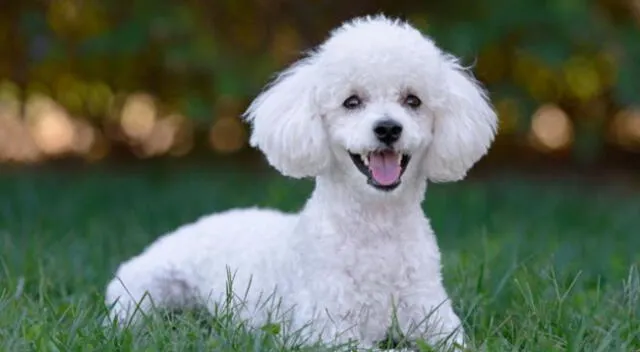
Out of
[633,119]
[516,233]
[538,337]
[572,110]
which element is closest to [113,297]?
[538,337]

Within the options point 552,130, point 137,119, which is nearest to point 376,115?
point 137,119

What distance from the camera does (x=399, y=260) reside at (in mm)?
3926

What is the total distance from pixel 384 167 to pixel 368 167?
0.18 feet

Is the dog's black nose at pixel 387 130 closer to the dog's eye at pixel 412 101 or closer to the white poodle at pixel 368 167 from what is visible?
the white poodle at pixel 368 167

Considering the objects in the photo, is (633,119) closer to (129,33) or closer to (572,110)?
(572,110)

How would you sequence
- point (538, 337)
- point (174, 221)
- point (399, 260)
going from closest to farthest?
point (538, 337)
point (399, 260)
point (174, 221)

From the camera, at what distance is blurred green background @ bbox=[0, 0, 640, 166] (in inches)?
337

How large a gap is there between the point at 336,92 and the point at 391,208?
0.43 m

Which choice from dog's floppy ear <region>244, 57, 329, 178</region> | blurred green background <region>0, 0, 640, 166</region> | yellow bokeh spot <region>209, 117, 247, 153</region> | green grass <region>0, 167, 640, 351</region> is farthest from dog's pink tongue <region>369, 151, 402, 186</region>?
yellow bokeh spot <region>209, 117, 247, 153</region>

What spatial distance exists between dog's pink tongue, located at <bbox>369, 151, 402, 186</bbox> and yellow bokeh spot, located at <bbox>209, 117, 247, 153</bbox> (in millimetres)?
7573

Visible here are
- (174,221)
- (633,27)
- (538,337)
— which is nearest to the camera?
(538,337)

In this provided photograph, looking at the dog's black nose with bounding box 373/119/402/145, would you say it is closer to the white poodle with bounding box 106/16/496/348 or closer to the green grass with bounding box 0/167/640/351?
the white poodle with bounding box 106/16/496/348

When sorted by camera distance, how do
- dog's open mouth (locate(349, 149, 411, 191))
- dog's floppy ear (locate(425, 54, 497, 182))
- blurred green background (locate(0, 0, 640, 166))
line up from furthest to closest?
blurred green background (locate(0, 0, 640, 166)) → dog's floppy ear (locate(425, 54, 497, 182)) → dog's open mouth (locate(349, 149, 411, 191))

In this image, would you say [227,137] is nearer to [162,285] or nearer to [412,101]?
[162,285]
